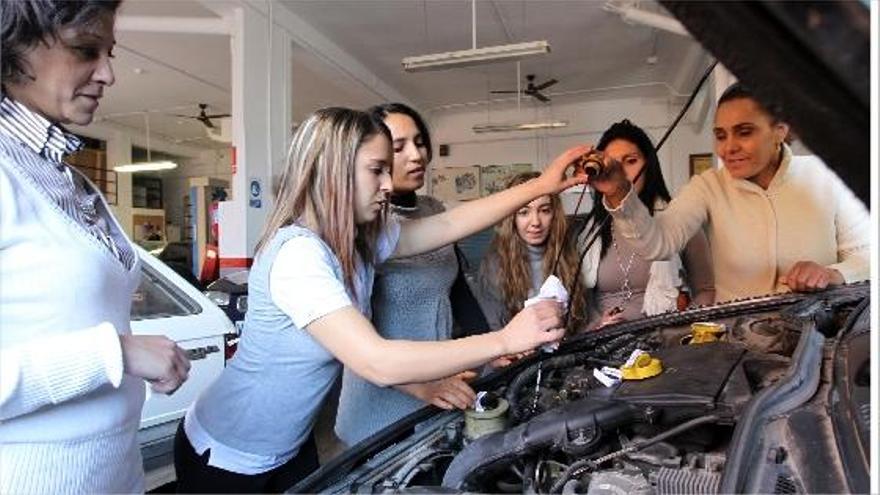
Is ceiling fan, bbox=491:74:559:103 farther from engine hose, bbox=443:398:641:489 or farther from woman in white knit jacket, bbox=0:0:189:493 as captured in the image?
woman in white knit jacket, bbox=0:0:189:493

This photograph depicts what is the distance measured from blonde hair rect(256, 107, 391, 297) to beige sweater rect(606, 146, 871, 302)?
0.82m

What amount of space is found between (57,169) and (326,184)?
0.52 m

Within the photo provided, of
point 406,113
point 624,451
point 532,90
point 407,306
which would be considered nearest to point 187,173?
point 532,90

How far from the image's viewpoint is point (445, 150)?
1212 centimetres

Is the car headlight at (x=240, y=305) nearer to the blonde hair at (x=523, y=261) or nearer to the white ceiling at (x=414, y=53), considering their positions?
the blonde hair at (x=523, y=261)

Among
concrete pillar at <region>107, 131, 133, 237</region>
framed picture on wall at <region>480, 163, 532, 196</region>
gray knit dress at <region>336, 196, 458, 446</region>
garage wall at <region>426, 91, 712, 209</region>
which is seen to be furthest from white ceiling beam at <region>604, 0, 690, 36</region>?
concrete pillar at <region>107, 131, 133, 237</region>

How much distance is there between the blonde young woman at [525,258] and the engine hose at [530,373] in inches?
26.1

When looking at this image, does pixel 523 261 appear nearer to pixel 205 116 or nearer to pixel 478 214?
pixel 478 214

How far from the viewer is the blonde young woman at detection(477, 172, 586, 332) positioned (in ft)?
8.15

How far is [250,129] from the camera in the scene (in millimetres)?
5820

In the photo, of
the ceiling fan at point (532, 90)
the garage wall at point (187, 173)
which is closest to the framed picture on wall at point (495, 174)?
the ceiling fan at point (532, 90)

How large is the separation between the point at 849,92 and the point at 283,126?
6.17m

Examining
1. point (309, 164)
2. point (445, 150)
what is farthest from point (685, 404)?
point (445, 150)

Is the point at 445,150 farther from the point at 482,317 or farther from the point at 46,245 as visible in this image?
the point at 46,245
